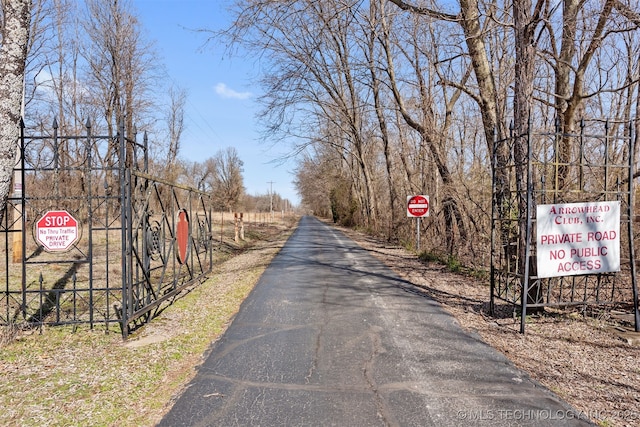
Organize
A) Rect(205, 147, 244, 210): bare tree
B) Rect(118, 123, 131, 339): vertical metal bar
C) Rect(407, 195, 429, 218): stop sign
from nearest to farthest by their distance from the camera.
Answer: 1. Rect(118, 123, 131, 339): vertical metal bar
2. Rect(407, 195, 429, 218): stop sign
3. Rect(205, 147, 244, 210): bare tree

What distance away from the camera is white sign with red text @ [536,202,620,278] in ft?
20.1

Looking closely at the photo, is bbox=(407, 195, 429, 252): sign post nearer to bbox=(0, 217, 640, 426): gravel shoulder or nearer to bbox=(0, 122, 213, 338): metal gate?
bbox=(0, 217, 640, 426): gravel shoulder

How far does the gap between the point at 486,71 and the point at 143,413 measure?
9.14 metres

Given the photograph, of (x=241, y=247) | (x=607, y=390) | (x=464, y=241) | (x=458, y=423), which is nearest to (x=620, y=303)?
(x=607, y=390)

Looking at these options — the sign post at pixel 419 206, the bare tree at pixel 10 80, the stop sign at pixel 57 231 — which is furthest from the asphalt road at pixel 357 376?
the sign post at pixel 419 206

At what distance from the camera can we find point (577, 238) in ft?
20.6

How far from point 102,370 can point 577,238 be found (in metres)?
6.54

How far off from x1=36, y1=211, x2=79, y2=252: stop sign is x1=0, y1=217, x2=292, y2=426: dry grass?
3.98ft

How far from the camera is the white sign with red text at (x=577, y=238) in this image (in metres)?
6.13

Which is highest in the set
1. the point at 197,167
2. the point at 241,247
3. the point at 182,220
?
the point at 197,167

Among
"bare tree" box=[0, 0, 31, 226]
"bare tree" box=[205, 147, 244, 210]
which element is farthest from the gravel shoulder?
"bare tree" box=[205, 147, 244, 210]

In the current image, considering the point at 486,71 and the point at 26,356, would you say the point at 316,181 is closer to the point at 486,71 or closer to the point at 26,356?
the point at 486,71

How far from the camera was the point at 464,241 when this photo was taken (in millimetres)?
13047

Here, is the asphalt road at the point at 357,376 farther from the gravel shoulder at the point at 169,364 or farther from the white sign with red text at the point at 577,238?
the white sign with red text at the point at 577,238
